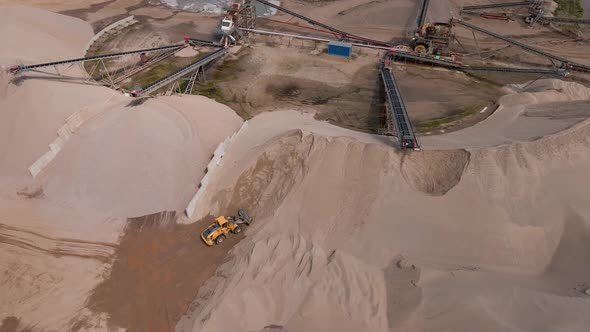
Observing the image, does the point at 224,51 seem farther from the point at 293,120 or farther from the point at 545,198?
the point at 545,198

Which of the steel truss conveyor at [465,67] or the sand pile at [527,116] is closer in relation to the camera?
the sand pile at [527,116]

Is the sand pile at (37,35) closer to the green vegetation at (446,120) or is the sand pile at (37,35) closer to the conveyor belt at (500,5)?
the green vegetation at (446,120)

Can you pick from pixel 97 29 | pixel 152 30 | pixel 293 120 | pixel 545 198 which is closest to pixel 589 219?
pixel 545 198

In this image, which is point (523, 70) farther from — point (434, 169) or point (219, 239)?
point (219, 239)

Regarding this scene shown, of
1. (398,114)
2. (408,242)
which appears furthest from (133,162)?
(398,114)

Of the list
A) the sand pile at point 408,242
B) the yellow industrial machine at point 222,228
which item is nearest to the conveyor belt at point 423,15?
the sand pile at point 408,242

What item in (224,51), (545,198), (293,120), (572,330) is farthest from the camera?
(224,51)
